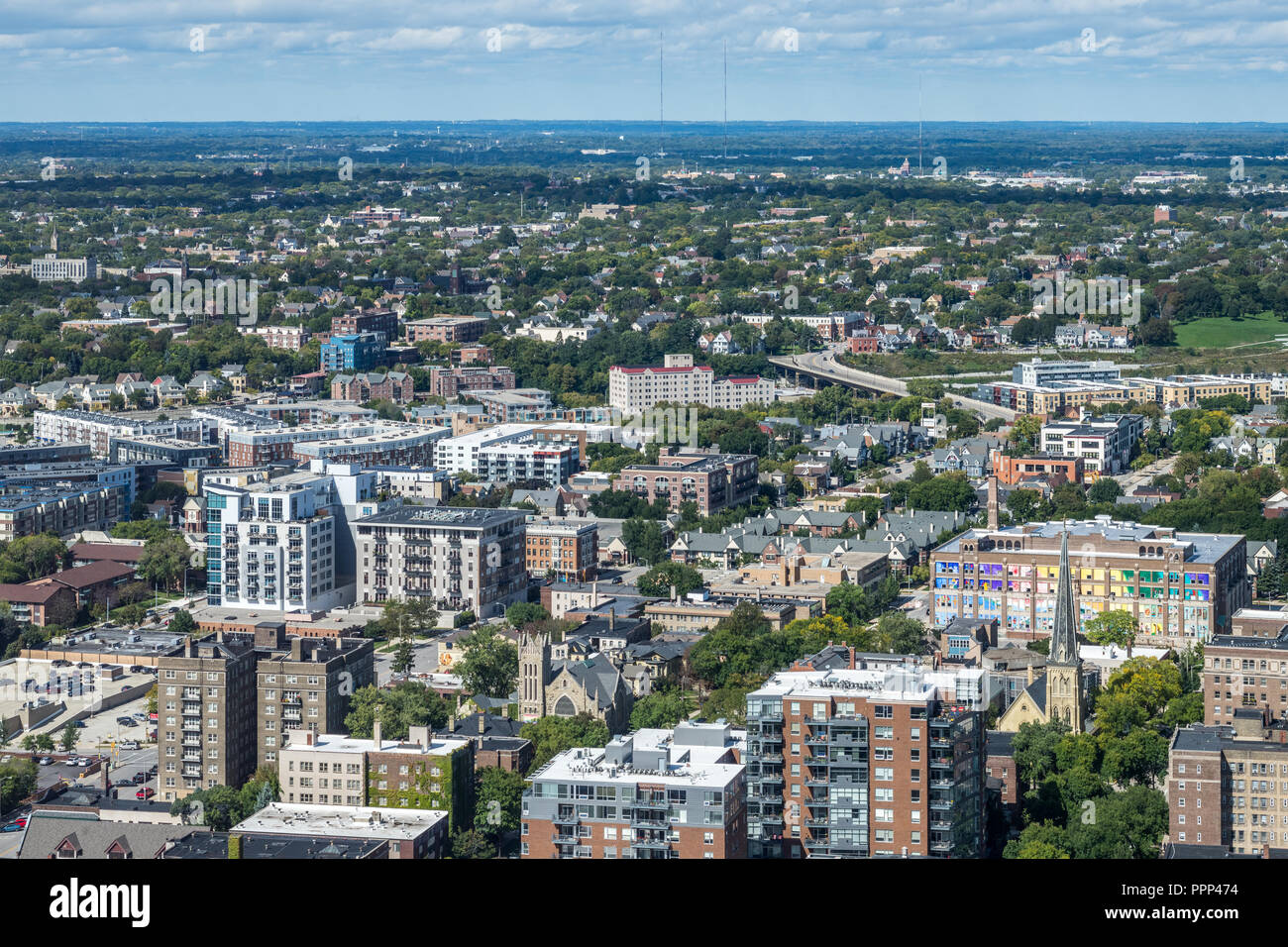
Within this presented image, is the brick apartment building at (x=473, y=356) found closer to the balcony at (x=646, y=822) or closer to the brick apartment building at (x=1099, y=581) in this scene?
the brick apartment building at (x=1099, y=581)

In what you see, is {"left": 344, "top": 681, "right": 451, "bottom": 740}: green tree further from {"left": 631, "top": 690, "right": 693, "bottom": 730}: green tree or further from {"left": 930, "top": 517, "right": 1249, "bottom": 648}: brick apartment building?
{"left": 930, "top": 517, "right": 1249, "bottom": 648}: brick apartment building

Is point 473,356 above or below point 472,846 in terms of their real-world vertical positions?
above

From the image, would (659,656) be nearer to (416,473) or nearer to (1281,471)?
(416,473)

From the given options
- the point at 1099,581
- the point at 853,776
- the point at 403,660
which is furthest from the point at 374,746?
the point at 1099,581

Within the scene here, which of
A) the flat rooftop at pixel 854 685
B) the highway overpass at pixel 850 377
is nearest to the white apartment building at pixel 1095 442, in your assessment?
the highway overpass at pixel 850 377

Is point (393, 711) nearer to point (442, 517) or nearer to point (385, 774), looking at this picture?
point (385, 774)

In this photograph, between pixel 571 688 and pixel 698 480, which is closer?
pixel 571 688
